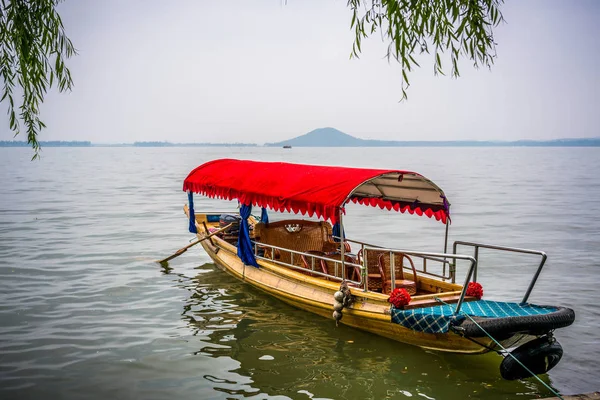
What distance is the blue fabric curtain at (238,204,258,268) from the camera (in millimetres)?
12281

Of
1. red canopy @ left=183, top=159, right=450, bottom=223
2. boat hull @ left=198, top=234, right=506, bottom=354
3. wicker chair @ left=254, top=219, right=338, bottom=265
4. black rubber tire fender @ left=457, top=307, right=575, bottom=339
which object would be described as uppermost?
red canopy @ left=183, top=159, right=450, bottom=223

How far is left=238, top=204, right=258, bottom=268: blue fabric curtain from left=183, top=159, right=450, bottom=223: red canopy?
0.27 m

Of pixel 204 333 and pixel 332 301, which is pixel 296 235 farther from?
pixel 204 333

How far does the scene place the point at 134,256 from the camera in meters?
17.9

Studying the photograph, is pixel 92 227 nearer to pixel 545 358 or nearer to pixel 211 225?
pixel 211 225

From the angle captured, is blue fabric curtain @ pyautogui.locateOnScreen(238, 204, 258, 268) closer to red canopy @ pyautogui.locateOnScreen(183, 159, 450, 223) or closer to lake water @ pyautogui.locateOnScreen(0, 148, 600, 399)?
red canopy @ pyautogui.locateOnScreen(183, 159, 450, 223)

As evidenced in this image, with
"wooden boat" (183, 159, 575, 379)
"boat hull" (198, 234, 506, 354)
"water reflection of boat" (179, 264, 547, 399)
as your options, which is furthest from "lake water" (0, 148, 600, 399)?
"wooden boat" (183, 159, 575, 379)

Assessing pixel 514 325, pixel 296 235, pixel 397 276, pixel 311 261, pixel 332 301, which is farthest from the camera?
pixel 296 235

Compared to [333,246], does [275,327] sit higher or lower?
lower

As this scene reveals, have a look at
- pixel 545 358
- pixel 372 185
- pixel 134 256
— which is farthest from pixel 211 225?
pixel 545 358

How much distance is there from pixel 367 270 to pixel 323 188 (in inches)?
60.1

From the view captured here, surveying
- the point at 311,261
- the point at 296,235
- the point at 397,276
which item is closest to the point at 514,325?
the point at 397,276

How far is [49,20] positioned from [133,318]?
6525mm

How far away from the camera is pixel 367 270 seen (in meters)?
9.88
